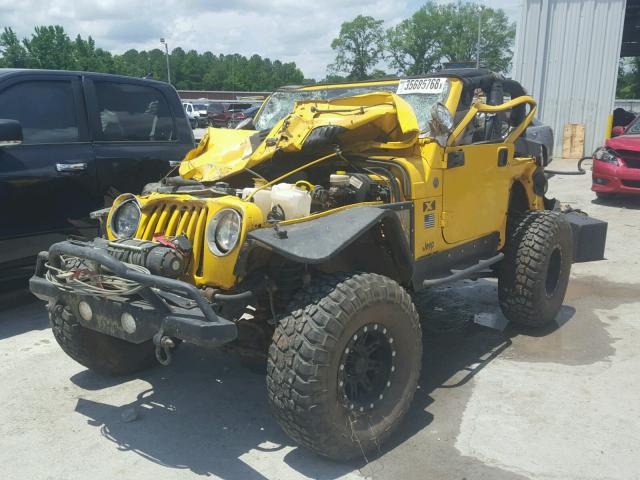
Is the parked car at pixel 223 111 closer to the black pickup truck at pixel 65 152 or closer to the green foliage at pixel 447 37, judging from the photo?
the black pickup truck at pixel 65 152

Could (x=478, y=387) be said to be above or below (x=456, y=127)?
below

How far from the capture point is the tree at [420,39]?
234 ft

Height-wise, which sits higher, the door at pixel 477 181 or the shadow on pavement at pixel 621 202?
the door at pixel 477 181

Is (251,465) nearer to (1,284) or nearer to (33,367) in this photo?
(33,367)

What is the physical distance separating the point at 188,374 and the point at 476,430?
1915 millimetres

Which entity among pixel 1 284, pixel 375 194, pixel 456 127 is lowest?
pixel 1 284

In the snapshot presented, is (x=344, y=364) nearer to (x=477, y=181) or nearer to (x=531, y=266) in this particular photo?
(x=477, y=181)

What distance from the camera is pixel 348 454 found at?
2.95m

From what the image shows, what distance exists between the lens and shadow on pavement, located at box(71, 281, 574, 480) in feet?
10.1

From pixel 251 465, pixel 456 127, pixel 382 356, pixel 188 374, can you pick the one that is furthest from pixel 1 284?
pixel 456 127

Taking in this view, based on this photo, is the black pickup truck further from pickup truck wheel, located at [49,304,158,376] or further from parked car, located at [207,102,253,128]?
parked car, located at [207,102,253,128]

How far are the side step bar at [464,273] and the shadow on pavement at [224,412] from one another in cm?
66

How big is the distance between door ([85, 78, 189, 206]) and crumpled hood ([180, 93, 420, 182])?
1534 millimetres

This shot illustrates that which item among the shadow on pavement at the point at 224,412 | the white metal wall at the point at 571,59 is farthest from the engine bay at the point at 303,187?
the white metal wall at the point at 571,59
